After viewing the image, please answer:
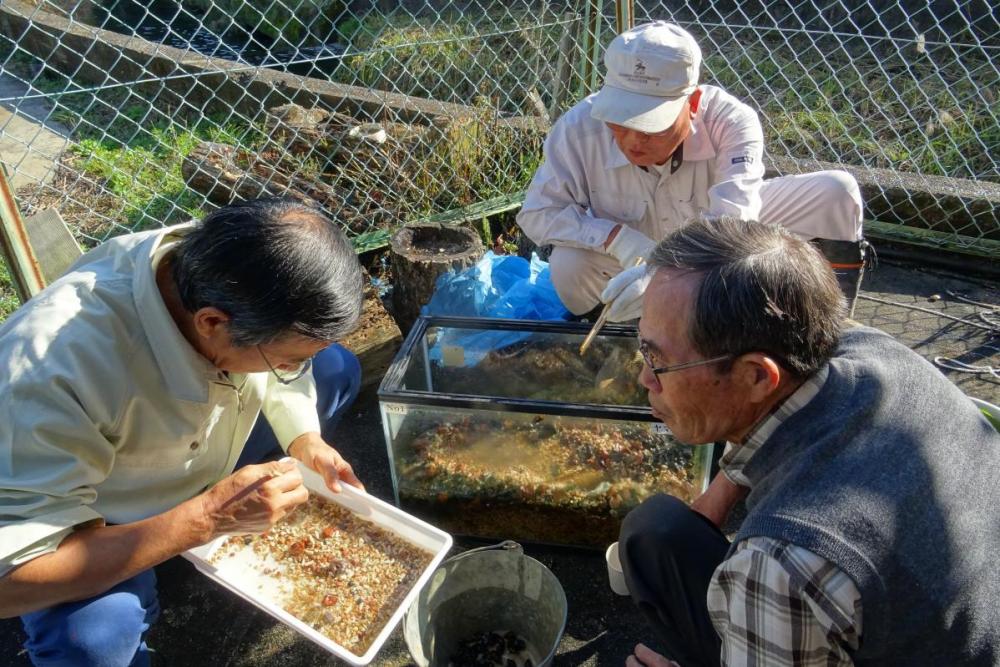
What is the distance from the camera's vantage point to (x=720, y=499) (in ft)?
6.53

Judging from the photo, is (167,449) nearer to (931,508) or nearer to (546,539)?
(546,539)

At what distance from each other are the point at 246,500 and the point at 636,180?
2.08m

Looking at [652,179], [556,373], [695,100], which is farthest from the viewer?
[652,179]

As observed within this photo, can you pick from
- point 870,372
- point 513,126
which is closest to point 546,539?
point 870,372

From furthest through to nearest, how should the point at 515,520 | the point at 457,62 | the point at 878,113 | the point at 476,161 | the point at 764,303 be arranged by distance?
the point at 457,62, the point at 878,113, the point at 476,161, the point at 515,520, the point at 764,303

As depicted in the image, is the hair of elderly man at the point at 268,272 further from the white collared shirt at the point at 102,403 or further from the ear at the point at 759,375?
the ear at the point at 759,375

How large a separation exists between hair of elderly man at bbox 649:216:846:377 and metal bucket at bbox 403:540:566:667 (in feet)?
3.29

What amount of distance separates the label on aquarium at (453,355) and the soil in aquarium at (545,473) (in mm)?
353

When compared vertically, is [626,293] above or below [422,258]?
above

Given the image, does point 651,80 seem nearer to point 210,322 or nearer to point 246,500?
point 210,322

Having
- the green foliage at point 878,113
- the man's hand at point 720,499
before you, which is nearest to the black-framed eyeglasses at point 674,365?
the man's hand at point 720,499

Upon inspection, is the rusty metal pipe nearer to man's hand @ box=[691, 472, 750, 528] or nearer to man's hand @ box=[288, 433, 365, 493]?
man's hand @ box=[288, 433, 365, 493]

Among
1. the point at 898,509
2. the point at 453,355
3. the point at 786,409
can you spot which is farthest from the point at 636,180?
the point at 898,509

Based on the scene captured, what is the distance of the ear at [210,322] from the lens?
1605 millimetres
